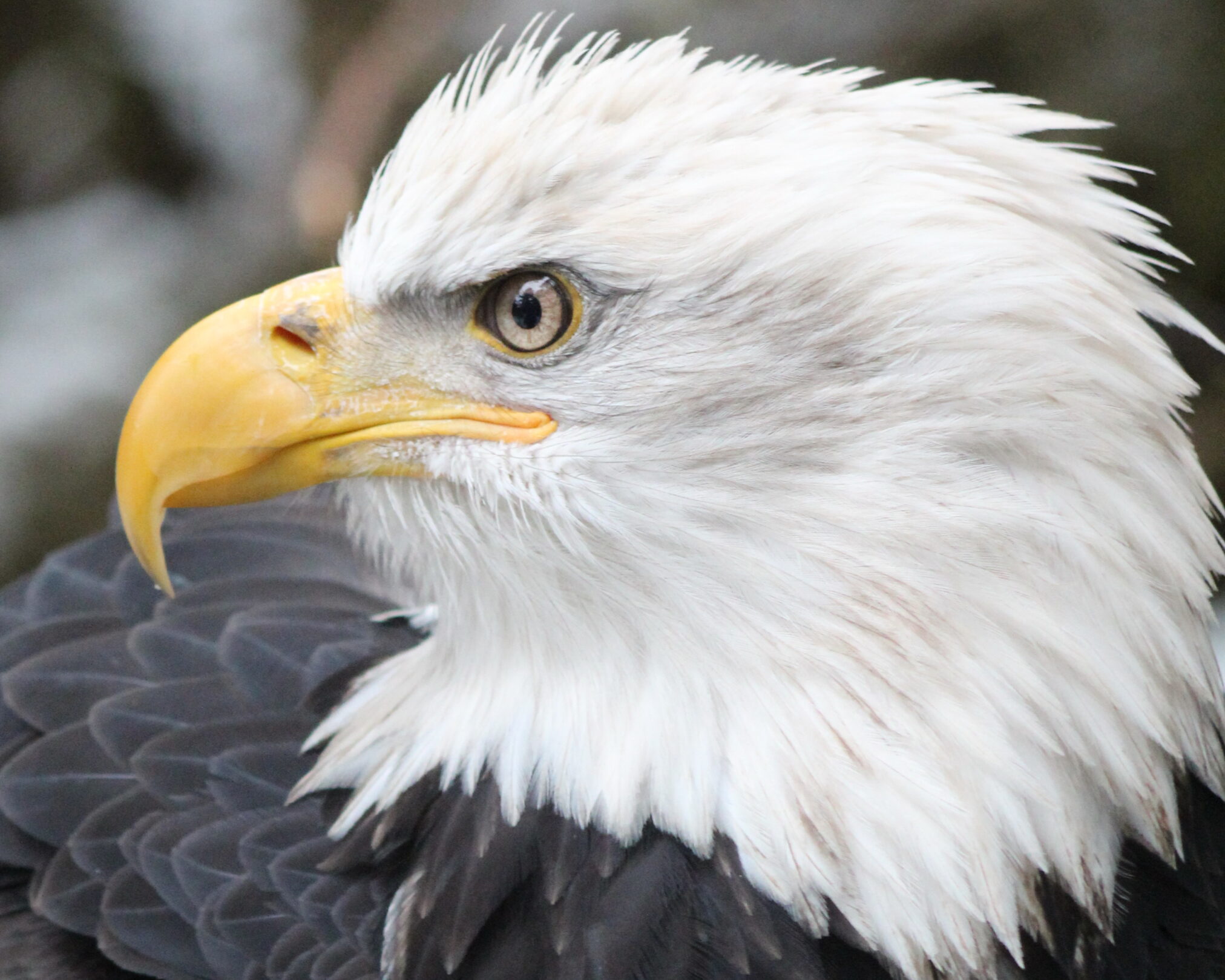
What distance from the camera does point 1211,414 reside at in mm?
5578

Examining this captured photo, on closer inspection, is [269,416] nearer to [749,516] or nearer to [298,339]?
[298,339]

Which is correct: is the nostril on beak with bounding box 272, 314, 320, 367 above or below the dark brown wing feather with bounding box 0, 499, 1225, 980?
above

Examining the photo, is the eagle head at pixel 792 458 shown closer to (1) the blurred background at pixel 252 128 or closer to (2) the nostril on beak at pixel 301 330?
(2) the nostril on beak at pixel 301 330

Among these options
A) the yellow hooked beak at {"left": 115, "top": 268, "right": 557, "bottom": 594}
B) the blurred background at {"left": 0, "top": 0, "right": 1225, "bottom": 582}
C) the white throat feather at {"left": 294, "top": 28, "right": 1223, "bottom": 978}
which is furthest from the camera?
the blurred background at {"left": 0, "top": 0, "right": 1225, "bottom": 582}

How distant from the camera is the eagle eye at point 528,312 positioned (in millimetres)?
2000

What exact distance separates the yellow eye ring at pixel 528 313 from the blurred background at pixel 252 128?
4033mm

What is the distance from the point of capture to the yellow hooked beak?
6.72 feet

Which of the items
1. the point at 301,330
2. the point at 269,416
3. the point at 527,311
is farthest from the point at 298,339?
the point at 527,311

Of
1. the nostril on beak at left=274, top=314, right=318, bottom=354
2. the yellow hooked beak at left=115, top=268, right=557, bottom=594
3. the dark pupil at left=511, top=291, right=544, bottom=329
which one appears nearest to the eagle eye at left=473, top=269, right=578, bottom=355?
the dark pupil at left=511, top=291, right=544, bottom=329

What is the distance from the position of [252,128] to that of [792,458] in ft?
19.5

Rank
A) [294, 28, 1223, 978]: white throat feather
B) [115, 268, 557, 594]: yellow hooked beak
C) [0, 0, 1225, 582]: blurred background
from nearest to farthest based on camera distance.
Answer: [294, 28, 1223, 978]: white throat feather
[115, 268, 557, 594]: yellow hooked beak
[0, 0, 1225, 582]: blurred background

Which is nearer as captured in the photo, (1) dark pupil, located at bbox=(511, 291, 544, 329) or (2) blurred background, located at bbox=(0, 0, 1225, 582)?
(1) dark pupil, located at bbox=(511, 291, 544, 329)

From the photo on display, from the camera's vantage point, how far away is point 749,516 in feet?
6.43

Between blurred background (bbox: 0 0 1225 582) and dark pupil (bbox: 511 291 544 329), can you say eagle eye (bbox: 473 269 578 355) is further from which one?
blurred background (bbox: 0 0 1225 582)
